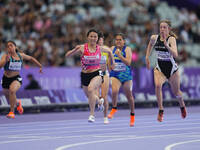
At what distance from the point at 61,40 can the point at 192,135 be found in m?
13.0

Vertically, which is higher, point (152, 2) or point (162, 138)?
point (152, 2)

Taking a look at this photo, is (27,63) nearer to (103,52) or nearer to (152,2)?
(103,52)

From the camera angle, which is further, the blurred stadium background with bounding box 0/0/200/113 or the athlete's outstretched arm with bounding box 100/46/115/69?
the blurred stadium background with bounding box 0/0/200/113

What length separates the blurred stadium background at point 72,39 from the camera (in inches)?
836

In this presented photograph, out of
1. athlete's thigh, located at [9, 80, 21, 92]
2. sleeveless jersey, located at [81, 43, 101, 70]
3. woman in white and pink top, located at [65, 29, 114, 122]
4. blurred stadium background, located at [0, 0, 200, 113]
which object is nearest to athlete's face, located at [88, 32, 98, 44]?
woman in white and pink top, located at [65, 29, 114, 122]

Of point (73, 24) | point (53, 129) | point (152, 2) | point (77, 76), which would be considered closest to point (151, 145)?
point (53, 129)

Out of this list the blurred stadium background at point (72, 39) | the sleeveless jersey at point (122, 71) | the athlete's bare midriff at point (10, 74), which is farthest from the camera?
the blurred stadium background at point (72, 39)

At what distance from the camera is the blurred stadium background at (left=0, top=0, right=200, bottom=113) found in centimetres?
2123

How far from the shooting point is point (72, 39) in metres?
23.9

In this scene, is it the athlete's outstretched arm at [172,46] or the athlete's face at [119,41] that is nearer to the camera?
the athlete's outstretched arm at [172,46]

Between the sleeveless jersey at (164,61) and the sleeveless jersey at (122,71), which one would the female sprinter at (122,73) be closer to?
the sleeveless jersey at (122,71)

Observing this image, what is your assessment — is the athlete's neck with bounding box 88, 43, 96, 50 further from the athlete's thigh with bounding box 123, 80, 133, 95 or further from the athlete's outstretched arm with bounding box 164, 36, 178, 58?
the athlete's outstretched arm with bounding box 164, 36, 178, 58

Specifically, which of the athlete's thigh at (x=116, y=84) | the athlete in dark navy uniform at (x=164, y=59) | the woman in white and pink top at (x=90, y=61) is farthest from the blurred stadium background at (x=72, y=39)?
the athlete in dark navy uniform at (x=164, y=59)

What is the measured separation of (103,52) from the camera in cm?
1497
